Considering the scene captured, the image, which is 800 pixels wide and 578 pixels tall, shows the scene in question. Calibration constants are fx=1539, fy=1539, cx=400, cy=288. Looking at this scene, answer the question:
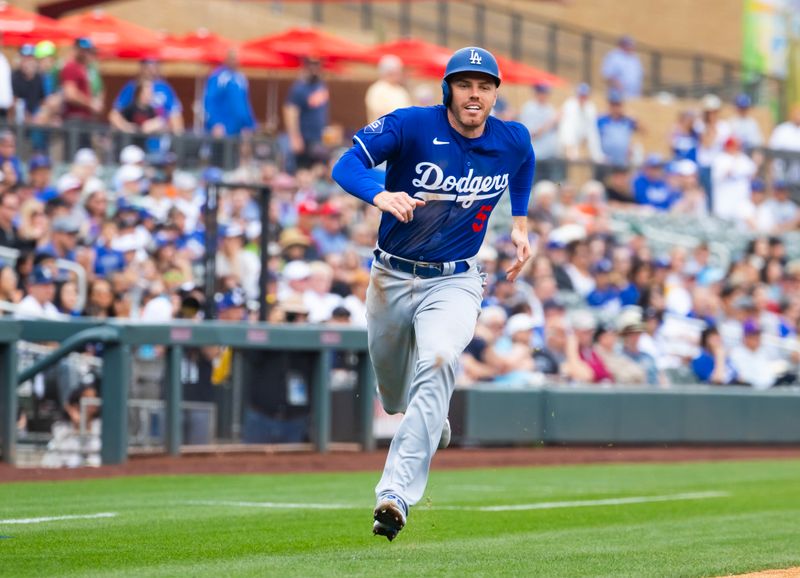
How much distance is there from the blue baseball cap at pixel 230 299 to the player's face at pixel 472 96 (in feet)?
25.6

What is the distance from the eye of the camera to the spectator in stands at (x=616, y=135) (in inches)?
958

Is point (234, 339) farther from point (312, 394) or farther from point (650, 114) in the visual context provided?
point (650, 114)

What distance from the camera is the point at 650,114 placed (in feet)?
107

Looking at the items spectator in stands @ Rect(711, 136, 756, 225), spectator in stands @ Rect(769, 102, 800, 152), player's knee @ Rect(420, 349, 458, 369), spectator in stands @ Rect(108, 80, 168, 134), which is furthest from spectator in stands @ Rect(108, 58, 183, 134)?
player's knee @ Rect(420, 349, 458, 369)

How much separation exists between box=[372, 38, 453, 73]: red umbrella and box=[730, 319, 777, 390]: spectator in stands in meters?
7.19

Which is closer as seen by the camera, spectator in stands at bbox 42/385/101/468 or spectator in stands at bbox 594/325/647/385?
spectator in stands at bbox 42/385/101/468

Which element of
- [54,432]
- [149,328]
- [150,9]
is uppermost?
[150,9]

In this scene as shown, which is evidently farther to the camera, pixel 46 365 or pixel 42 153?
pixel 42 153

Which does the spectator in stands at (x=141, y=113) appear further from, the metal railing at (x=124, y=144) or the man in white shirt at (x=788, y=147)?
the man in white shirt at (x=788, y=147)

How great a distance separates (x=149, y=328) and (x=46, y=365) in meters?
1.13

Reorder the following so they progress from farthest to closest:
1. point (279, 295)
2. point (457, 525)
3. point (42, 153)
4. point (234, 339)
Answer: point (42, 153), point (279, 295), point (234, 339), point (457, 525)

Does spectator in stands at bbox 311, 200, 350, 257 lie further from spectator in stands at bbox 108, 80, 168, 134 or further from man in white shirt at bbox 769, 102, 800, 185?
man in white shirt at bbox 769, 102, 800, 185

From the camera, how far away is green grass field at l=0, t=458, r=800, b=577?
20.9 ft

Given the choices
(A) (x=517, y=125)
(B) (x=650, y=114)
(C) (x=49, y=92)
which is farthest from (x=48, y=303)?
(B) (x=650, y=114)
